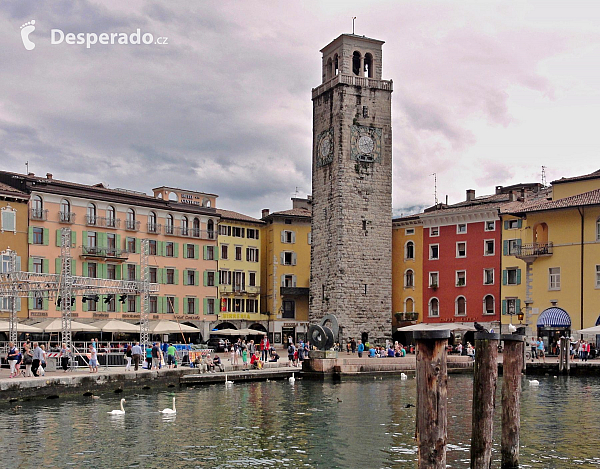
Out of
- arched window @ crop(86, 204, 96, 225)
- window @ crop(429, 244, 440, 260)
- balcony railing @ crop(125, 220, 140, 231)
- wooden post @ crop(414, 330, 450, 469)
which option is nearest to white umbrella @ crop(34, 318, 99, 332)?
arched window @ crop(86, 204, 96, 225)

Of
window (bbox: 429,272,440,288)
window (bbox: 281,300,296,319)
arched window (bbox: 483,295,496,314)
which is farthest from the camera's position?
window (bbox: 281,300,296,319)

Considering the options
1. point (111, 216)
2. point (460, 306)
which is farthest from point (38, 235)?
point (460, 306)

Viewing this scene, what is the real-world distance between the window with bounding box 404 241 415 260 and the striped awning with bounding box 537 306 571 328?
46.8 feet

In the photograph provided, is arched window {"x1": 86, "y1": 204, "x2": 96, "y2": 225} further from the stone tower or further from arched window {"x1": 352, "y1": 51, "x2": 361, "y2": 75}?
arched window {"x1": 352, "y1": 51, "x2": 361, "y2": 75}

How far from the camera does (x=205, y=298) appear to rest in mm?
63312

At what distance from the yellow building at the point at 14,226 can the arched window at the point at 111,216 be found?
6.18 m

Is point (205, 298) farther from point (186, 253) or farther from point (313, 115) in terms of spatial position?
point (313, 115)

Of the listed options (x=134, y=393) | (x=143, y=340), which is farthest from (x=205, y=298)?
(x=134, y=393)

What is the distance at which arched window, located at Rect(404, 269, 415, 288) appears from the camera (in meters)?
63.8

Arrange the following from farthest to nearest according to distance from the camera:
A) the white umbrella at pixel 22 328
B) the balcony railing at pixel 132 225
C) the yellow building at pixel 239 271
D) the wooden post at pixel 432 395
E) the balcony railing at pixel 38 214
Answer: the yellow building at pixel 239 271 < the balcony railing at pixel 132 225 < the balcony railing at pixel 38 214 < the white umbrella at pixel 22 328 < the wooden post at pixel 432 395

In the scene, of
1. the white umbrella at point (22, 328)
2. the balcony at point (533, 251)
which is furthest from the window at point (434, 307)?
the white umbrella at point (22, 328)

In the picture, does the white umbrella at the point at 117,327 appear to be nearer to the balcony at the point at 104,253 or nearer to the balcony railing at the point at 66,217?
the balcony at the point at 104,253

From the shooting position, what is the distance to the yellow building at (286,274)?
67812mm

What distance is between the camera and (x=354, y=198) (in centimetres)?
5984
